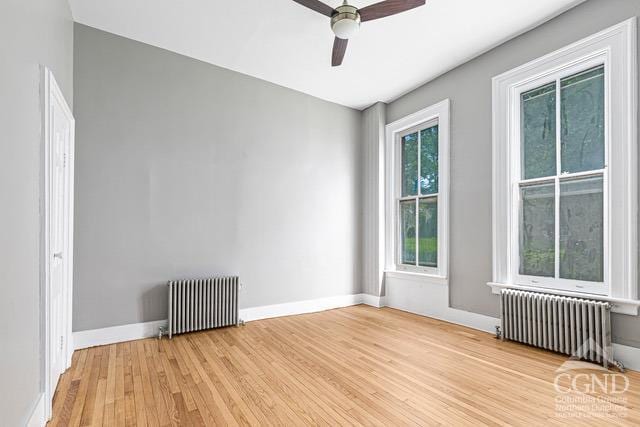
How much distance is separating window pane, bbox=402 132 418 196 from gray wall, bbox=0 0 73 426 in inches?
171

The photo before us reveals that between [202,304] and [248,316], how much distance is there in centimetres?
71

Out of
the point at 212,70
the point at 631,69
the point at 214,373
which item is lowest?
the point at 214,373

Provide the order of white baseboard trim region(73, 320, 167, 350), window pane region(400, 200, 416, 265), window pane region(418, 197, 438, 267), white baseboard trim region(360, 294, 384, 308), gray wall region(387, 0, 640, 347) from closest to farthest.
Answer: white baseboard trim region(73, 320, 167, 350), gray wall region(387, 0, 640, 347), window pane region(418, 197, 438, 267), window pane region(400, 200, 416, 265), white baseboard trim region(360, 294, 384, 308)

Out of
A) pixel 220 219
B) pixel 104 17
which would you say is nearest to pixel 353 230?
pixel 220 219

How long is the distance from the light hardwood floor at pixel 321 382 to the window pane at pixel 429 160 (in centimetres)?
200

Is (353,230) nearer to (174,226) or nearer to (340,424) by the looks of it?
(174,226)

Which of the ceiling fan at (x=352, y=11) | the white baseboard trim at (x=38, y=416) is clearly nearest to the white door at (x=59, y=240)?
the white baseboard trim at (x=38, y=416)

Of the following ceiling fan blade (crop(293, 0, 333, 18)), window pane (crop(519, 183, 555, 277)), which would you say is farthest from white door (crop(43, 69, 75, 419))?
window pane (crop(519, 183, 555, 277))

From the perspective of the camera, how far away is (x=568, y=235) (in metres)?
3.21

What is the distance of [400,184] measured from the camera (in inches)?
204

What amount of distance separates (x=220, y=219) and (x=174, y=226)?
0.55 m

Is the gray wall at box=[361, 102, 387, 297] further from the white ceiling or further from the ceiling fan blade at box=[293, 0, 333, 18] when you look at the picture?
the ceiling fan blade at box=[293, 0, 333, 18]

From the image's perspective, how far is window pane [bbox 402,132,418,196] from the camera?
4961 millimetres

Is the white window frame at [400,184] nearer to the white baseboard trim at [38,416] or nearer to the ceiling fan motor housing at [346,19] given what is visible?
the ceiling fan motor housing at [346,19]
